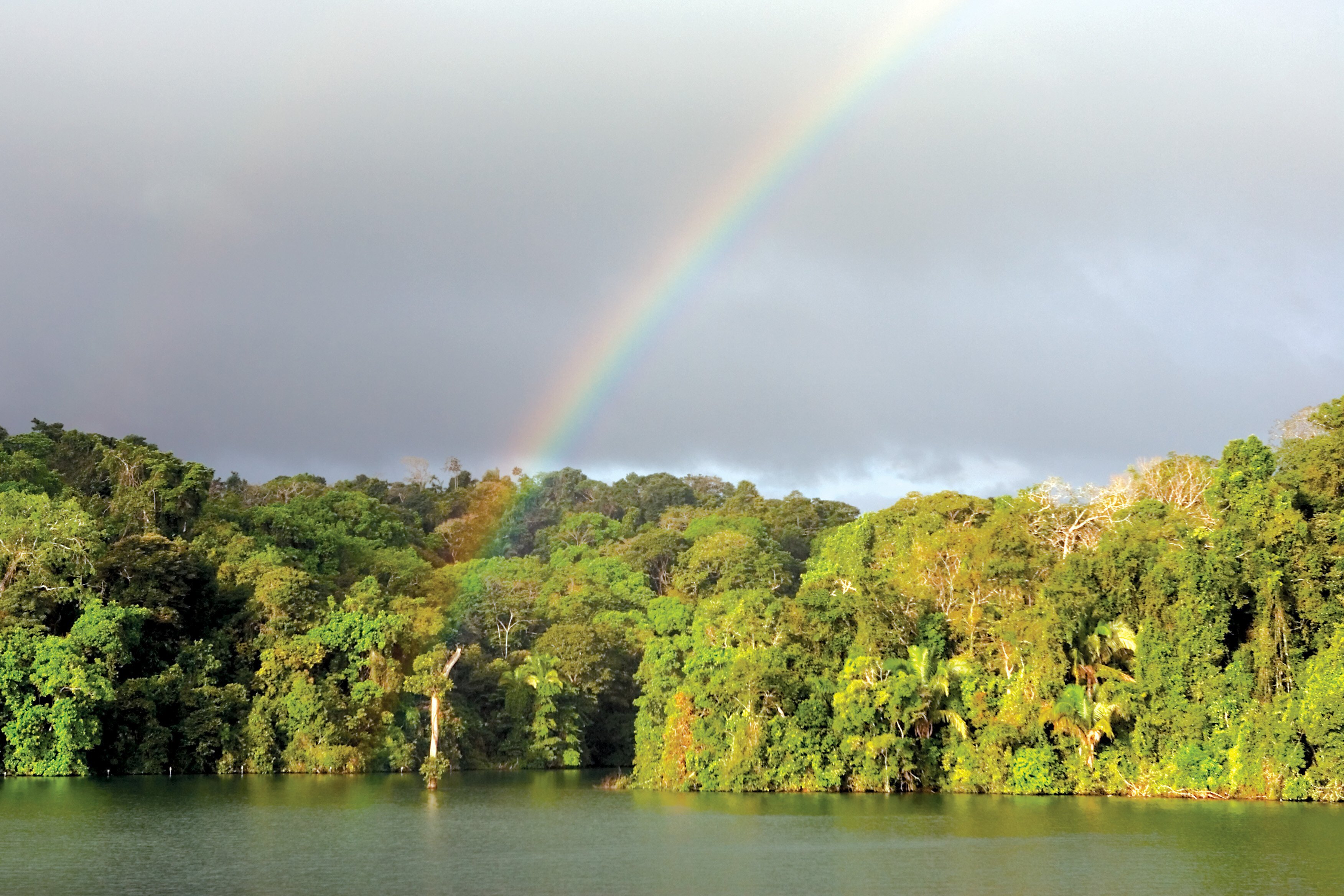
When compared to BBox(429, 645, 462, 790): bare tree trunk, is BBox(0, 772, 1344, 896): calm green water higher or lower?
→ lower

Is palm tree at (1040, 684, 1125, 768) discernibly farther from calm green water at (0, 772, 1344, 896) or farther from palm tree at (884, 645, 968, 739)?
palm tree at (884, 645, 968, 739)

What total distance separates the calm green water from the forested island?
253 cm

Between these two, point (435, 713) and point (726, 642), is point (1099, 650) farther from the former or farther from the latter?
point (435, 713)

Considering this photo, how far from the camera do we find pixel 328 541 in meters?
72.9

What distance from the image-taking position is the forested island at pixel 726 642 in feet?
136

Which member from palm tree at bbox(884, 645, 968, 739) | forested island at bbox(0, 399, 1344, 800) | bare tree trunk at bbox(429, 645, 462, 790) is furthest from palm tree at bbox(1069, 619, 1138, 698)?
bare tree trunk at bbox(429, 645, 462, 790)

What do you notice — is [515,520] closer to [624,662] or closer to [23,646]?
[624,662]

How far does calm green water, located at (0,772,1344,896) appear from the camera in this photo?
936 inches

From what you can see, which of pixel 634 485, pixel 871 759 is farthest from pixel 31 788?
pixel 634 485

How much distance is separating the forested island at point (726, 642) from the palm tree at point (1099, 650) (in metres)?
0.11

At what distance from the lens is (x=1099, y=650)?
43094 millimetres

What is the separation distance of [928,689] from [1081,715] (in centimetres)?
501

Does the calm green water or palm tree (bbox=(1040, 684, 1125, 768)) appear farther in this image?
palm tree (bbox=(1040, 684, 1125, 768))

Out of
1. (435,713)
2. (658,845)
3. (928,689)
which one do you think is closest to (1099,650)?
(928,689)
